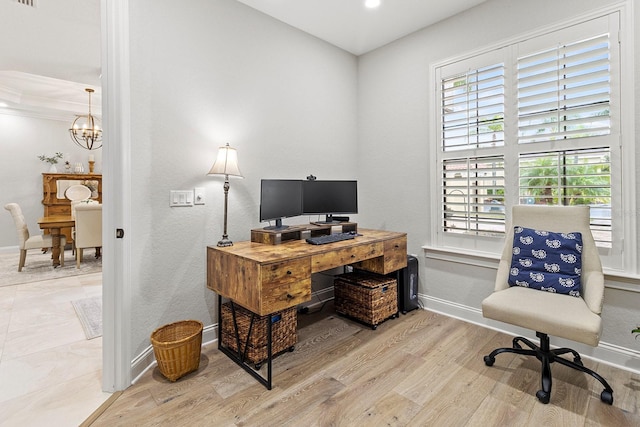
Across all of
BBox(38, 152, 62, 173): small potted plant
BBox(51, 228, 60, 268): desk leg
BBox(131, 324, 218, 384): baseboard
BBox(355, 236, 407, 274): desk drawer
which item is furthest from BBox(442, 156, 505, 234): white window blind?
BBox(38, 152, 62, 173): small potted plant

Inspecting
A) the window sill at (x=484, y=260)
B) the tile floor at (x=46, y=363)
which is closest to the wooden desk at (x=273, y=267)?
the window sill at (x=484, y=260)

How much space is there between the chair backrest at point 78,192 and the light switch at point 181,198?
5.13 m

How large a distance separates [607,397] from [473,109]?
7.24ft

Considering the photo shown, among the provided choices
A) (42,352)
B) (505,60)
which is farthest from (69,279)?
(505,60)

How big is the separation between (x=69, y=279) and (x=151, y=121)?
133 inches

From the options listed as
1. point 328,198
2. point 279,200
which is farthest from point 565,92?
point 279,200

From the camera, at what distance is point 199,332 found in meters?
2.00

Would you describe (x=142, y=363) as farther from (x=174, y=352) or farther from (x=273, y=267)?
(x=273, y=267)

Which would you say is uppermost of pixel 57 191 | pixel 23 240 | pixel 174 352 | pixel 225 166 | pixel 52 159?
pixel 52 159

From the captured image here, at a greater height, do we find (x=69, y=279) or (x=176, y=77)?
(x=176, y=77)

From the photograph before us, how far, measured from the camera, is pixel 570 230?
2.12 meters

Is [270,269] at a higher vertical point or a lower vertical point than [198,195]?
lower

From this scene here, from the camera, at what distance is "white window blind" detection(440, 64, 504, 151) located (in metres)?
2.55

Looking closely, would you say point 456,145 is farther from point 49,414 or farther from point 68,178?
point 68,178
